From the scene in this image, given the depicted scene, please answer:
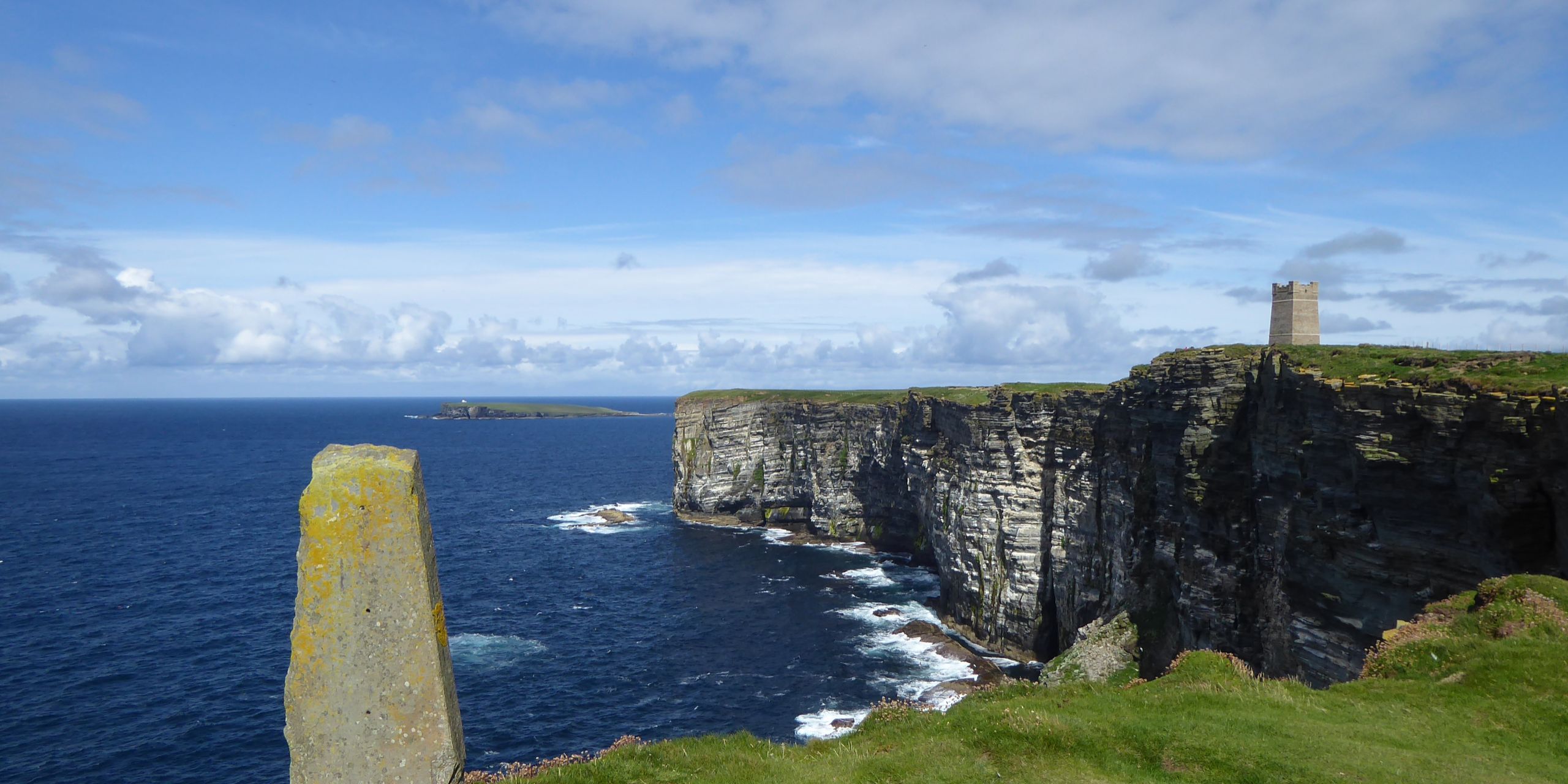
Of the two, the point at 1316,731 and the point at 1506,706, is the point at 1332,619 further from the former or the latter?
the point at 1316,731

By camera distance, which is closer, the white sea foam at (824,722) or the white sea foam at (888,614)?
Result: the white sea foam at (824,722)

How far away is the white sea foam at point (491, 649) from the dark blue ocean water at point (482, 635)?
267mm

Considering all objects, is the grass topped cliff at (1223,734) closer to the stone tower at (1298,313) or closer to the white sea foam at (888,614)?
the stone tower at (1298,313)

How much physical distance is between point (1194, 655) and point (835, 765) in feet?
44.2

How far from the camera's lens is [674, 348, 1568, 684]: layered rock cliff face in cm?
3072

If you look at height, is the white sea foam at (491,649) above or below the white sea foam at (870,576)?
above

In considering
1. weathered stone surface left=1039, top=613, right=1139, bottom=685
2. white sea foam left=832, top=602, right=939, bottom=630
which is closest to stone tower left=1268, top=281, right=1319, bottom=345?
weathered stone surface left=1039, top=613, right=1139, bottom=685

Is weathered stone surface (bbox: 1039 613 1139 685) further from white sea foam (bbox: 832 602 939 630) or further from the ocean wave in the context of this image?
the ocean wave

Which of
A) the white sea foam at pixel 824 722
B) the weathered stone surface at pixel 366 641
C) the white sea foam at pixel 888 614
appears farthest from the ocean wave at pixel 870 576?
the weathered stone surface at pixel 366 641

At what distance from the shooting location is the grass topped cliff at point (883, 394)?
71.4m

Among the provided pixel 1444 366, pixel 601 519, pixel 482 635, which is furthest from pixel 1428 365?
pixel 601 519

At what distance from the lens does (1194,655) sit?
24109mm

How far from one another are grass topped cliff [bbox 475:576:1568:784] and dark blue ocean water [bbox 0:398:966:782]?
107 ft

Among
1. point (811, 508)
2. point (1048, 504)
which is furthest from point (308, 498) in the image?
point (811, 508)
